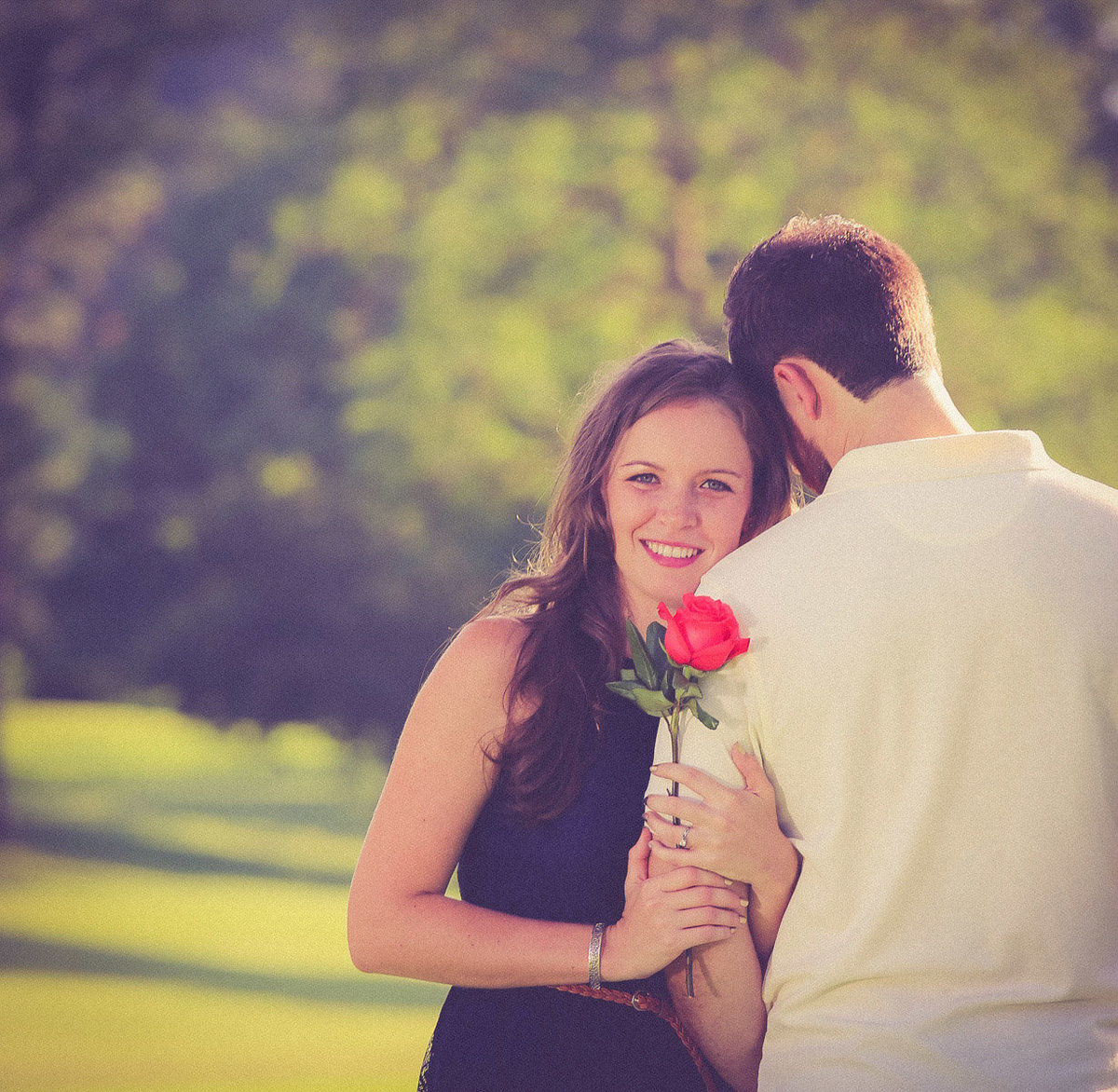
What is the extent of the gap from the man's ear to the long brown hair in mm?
544

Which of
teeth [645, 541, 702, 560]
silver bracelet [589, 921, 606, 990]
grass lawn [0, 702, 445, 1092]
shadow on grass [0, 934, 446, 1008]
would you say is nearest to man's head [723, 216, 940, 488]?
teeth [645, 541, 702, 560]

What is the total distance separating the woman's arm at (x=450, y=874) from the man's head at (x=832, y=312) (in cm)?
90

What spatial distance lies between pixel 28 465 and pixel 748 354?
13.1m

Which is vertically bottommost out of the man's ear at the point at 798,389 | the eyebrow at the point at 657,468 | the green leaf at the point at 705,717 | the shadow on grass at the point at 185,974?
the green leaf at the point at 705,717

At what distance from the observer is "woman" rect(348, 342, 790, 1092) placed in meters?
2.75

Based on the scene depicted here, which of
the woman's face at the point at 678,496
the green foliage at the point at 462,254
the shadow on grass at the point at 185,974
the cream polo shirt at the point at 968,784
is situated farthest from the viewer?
the green foliage at the point at 462,254

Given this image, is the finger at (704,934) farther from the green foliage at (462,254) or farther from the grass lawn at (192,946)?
the green foliage at (462,254)

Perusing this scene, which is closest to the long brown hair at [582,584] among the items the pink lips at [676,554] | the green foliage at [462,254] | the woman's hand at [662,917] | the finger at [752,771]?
the pink lips at [676,554]

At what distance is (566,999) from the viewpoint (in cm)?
291

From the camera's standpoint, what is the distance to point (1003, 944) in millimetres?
2152

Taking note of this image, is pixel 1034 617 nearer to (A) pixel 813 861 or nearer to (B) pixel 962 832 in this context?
(B) pixel 962 832

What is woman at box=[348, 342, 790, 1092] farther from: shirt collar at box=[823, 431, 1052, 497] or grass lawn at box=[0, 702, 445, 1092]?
grass lawn at box=[0, 702, 445, 1092]

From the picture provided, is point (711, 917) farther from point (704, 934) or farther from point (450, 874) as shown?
point (450, 874)

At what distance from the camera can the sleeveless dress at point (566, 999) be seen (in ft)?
9.37
